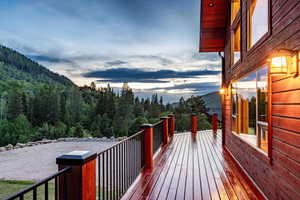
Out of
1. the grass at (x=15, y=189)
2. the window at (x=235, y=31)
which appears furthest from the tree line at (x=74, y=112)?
the grass at (x=15, y=189)

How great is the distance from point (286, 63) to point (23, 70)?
1208 inches

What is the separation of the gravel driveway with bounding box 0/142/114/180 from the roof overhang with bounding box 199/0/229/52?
7.30m

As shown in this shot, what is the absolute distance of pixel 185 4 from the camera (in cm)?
971

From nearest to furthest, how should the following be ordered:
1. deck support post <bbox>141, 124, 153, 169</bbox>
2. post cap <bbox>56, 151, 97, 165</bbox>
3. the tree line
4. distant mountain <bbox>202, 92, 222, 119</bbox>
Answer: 1. post cap <bbox>56, 151, 97, 165</bbox>
2. deck support post <bbox>141, 124, 153, 169</bbox>
3. distant mountain <bbox>202, 92, 222, 119</bbox>
4. the tree line

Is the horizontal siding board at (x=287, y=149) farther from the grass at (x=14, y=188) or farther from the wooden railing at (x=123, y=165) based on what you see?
the grass at (x=14, y=188)

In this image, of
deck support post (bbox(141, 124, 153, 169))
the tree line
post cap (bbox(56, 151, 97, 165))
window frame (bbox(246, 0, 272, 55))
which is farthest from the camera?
the tree line

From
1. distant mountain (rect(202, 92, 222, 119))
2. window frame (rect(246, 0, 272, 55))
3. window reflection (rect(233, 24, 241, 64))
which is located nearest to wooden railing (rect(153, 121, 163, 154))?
window reflection (rect(233, 24, 241, 64))

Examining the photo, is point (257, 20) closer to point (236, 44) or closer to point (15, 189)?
point (236, 44)

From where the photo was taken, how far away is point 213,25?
25.2 ft

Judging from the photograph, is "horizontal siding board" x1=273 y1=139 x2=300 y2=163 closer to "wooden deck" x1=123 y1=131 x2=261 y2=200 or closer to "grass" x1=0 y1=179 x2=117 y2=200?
"wooden deck" x1=123 y1=131 x2=261 y2=200

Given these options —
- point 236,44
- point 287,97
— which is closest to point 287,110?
point 287,97

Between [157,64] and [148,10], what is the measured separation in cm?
951

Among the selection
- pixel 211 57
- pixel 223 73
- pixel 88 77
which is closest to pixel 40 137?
pixel 88 77

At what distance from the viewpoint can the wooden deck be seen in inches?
133
